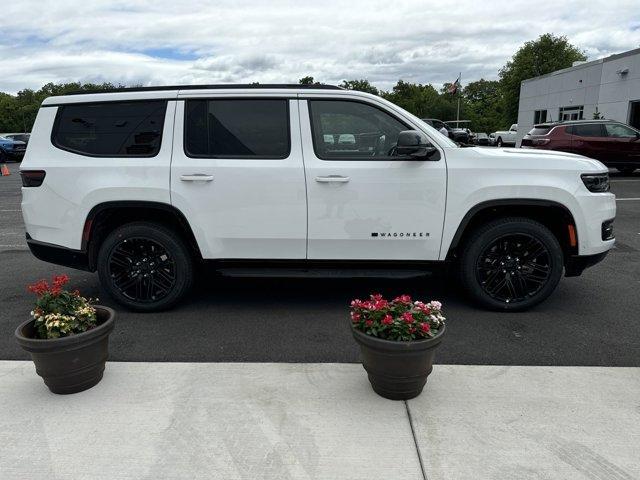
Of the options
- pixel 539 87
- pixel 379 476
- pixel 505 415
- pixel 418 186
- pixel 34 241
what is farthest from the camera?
pixel 539 87

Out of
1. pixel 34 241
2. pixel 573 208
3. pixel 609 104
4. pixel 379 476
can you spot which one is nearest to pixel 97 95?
pixel 34 241

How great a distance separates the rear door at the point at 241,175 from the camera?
4.36 meters

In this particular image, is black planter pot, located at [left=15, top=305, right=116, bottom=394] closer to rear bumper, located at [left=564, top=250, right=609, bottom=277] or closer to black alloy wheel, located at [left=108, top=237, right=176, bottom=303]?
black alloy wheel, located at [left=108, top=237, right=176, bottom=303]

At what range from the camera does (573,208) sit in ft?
14.4

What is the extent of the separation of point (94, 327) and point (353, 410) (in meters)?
1.72

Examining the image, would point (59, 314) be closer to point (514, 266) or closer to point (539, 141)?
point (514, 266)

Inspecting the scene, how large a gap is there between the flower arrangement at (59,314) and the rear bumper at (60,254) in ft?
4.32

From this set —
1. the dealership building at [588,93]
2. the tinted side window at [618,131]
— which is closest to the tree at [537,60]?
the dealership building at [588,93]

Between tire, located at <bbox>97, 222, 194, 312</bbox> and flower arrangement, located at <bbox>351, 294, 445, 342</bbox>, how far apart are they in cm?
196

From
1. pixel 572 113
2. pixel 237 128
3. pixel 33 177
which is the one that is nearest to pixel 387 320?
pixel 237 128

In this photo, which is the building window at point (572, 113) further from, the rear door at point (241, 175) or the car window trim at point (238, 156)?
the rear door at point (241, 175)

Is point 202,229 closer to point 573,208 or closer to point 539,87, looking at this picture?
point 573,208

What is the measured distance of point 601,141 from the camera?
15461 millimetres

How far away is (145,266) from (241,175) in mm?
1215
